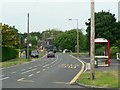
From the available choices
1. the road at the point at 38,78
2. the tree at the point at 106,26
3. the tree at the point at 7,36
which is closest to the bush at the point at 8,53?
the tree at the point at 7,36

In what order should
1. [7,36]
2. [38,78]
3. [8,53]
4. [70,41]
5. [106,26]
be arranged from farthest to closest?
[70,41] → [106,26] → [7,36] → [8,53] → [38,78]

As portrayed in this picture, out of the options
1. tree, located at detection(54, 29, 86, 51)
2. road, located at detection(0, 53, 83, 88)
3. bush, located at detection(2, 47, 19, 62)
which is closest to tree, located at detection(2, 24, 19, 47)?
bush, located at detection(2, 47, 19, 62)

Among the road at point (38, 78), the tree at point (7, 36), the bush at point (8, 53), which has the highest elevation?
the tree at point (7, 36)

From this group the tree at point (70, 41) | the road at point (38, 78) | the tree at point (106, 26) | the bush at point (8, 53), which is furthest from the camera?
the tree at point (70, 41)

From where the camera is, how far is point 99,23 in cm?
8275

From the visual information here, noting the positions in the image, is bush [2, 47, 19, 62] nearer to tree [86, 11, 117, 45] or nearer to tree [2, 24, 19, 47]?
tree [2, 24, 19, 47]

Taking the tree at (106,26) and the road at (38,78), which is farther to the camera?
the tree at (106,26)

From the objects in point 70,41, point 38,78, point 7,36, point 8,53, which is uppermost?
point 70,41

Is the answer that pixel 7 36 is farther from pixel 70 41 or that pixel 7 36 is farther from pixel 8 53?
pixel 70 41

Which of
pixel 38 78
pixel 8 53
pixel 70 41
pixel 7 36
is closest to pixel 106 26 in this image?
pixel 7 36

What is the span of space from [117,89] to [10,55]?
49.5 meters

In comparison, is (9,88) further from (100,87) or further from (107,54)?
(107,54)

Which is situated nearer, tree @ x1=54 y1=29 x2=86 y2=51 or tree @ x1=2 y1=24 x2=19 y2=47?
tree @ x1=2 y1=24 x2=19 y2=47

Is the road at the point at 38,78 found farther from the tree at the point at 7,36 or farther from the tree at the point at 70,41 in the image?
the tree at the point at 70,41
